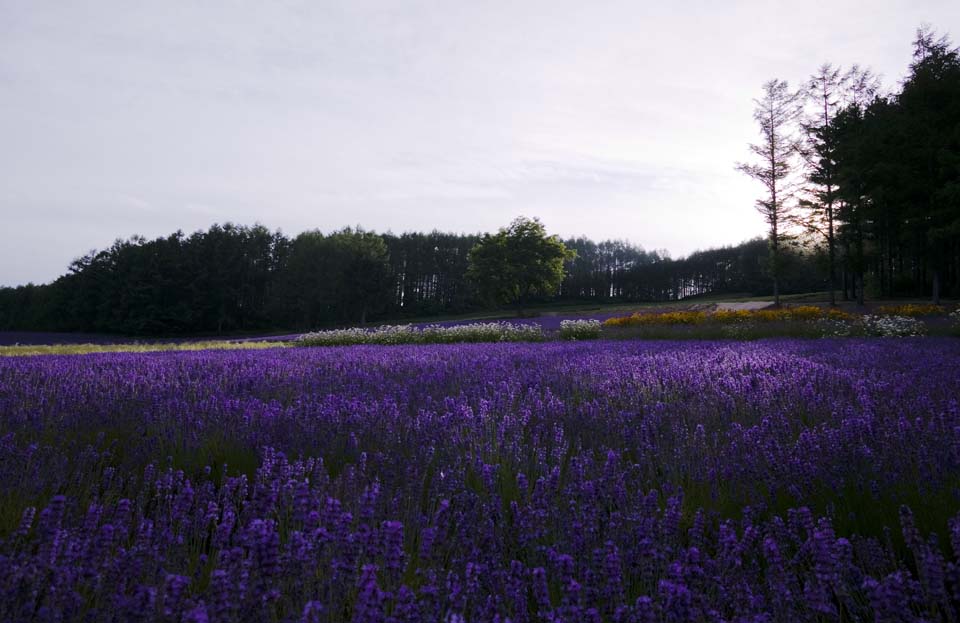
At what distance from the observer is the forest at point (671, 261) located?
81.8ft

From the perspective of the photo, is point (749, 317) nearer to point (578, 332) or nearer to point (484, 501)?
point (578, 332)

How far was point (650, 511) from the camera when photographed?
2170mm

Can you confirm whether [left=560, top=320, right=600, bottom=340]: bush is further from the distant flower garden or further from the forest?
the forest

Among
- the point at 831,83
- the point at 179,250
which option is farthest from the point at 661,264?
the point at 179,250

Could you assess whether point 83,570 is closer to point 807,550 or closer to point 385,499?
point 385,499

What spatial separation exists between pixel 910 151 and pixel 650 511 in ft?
97.1

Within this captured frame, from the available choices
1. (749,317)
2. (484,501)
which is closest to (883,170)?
(749,317)

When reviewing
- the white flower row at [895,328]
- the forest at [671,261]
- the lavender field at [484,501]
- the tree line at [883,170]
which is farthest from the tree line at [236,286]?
the lavender field at [484,501]

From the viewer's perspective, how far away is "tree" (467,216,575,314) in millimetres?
40062

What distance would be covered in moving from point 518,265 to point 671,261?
2889 cm

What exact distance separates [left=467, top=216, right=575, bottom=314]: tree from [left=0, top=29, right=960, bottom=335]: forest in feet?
6.19

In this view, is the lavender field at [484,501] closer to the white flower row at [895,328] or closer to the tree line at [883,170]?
the white flower row at [895,328]

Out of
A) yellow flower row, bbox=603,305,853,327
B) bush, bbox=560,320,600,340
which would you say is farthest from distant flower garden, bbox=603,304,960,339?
bush, bbox=560,320,600,340

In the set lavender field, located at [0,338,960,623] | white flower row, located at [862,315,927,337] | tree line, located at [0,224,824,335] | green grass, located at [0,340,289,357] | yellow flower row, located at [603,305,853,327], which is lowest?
lavender field, located at [0,338,960,623]
